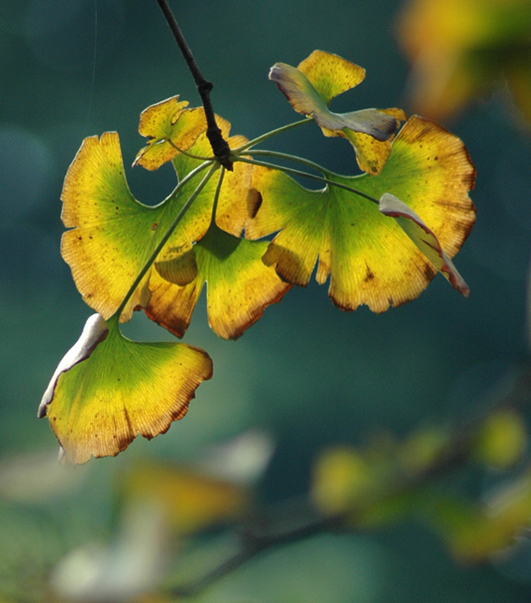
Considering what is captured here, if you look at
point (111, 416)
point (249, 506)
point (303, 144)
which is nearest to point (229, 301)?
point (111, 416)

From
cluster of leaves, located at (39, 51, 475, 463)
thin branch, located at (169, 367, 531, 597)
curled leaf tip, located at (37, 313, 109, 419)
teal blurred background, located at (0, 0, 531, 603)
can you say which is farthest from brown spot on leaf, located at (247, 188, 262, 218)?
teal blurred background, located at (0, 0, 531, 603)

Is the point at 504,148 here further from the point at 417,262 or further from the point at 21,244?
the point at 417,262

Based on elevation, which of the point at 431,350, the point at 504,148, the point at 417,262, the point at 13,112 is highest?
the point at 417,262

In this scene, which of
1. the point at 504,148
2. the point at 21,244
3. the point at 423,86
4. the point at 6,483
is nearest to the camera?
the point at 423,86

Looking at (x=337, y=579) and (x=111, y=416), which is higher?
(x=111, y=416)

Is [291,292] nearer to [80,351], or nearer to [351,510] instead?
[351,510]
